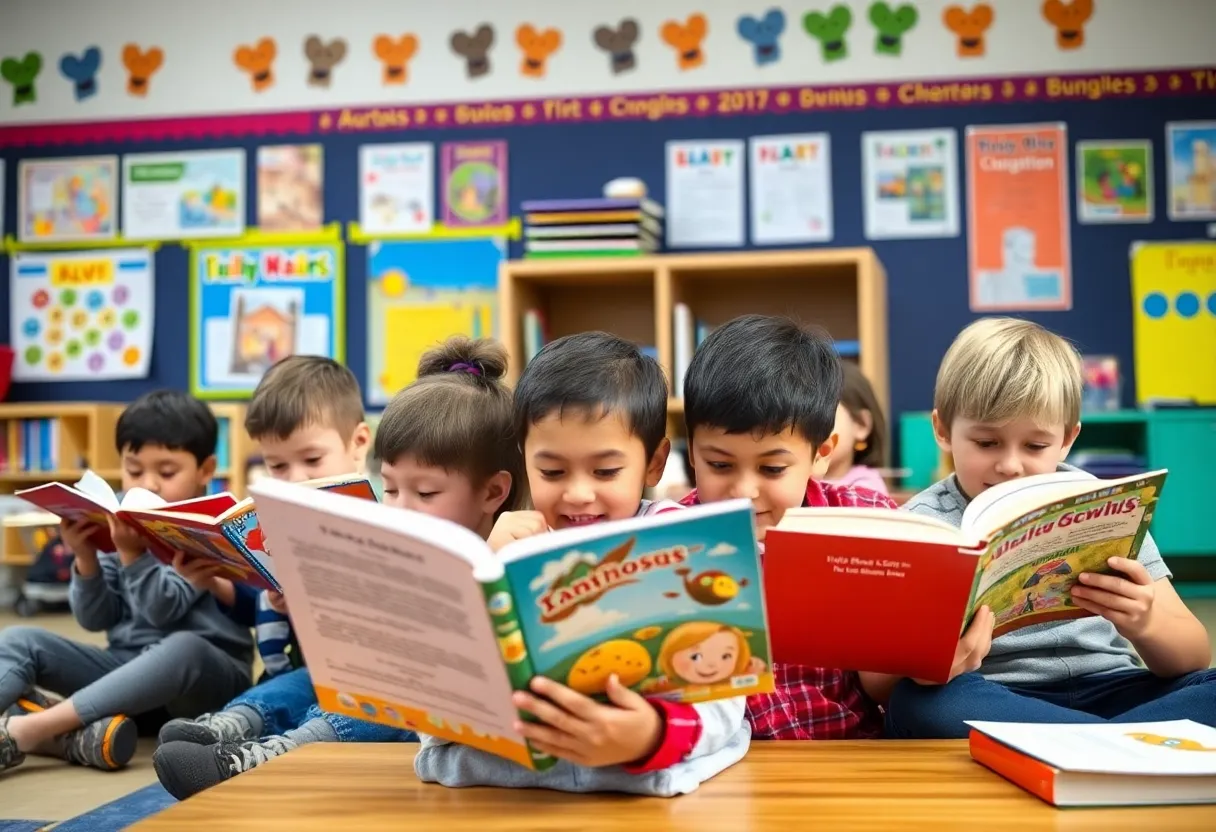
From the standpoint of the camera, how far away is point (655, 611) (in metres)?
0.86

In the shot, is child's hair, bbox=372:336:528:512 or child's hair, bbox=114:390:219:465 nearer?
child's hair, bbox=372:336:528:512

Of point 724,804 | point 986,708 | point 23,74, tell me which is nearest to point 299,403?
point 986,708

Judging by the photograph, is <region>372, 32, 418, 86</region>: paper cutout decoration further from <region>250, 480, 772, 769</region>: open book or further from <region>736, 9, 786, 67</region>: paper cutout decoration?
<region>250, 480, 772, 769</region>: open book

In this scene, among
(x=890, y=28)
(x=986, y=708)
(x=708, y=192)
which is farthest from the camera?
(x=708, y=192)

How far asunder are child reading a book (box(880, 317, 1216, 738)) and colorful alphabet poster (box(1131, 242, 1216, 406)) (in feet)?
9.75

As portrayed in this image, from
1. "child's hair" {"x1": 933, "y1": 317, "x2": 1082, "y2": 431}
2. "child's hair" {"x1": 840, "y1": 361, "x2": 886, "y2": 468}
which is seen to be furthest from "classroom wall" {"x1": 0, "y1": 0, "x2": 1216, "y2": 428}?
"child's hair" {"x1": 933, "y1": 317, "x2": 1082, "y2": 431}

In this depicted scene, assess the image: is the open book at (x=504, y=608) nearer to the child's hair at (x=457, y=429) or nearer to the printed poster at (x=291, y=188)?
the child's hair at (x=457, y=429)

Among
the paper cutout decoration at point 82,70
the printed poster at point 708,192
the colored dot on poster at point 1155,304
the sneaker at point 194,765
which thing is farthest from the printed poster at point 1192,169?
the paper cutout decoration at point 82,70

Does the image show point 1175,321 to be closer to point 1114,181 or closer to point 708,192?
point 1114,181

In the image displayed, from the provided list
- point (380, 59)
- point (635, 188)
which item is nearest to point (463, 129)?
point (380, 59)

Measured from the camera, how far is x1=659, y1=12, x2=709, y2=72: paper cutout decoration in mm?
4504

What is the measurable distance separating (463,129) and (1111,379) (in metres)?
2.47

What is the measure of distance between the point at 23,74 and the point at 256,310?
134 centimetres

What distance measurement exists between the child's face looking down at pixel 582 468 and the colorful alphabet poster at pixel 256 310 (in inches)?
140
